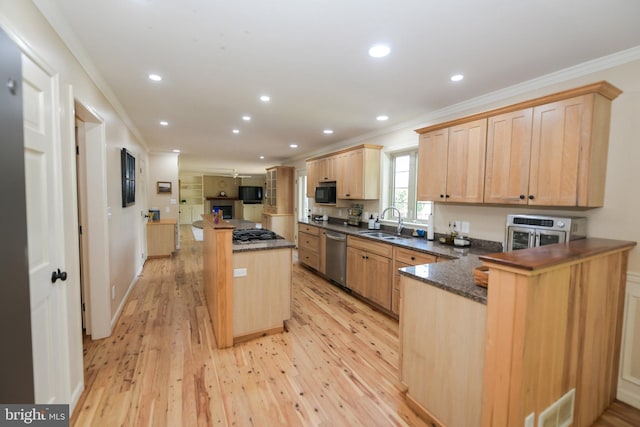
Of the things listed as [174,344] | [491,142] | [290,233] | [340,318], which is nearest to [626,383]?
[491,142]

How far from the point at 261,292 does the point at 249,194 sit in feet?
37.9

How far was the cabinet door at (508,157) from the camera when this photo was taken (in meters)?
2.40

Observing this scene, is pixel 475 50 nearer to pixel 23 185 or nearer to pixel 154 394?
pixel 23 185

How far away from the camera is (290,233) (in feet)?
25.7

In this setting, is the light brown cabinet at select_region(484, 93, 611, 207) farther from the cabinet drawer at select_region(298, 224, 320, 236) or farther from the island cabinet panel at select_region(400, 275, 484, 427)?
the cabinet drawer at select_region(298, 224, 320, 236)

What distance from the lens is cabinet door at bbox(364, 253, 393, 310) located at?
134 inches

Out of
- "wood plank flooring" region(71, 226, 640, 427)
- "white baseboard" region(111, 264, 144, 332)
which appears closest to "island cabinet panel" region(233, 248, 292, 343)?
"wood plank flooring" region(71, 226, 640, 427)

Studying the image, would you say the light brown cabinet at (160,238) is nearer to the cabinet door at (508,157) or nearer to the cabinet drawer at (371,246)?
the cabinet drawer at (371,246)

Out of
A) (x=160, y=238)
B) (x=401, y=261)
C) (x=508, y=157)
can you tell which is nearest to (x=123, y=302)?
(x=160, y=238)

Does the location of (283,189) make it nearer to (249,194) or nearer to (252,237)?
(252,237)

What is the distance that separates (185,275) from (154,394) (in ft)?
10.7

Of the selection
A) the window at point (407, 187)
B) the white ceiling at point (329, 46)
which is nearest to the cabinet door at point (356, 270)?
the window at point (407, 187)

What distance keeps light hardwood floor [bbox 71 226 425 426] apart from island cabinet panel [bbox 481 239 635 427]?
76 centimetres

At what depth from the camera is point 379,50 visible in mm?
2062
